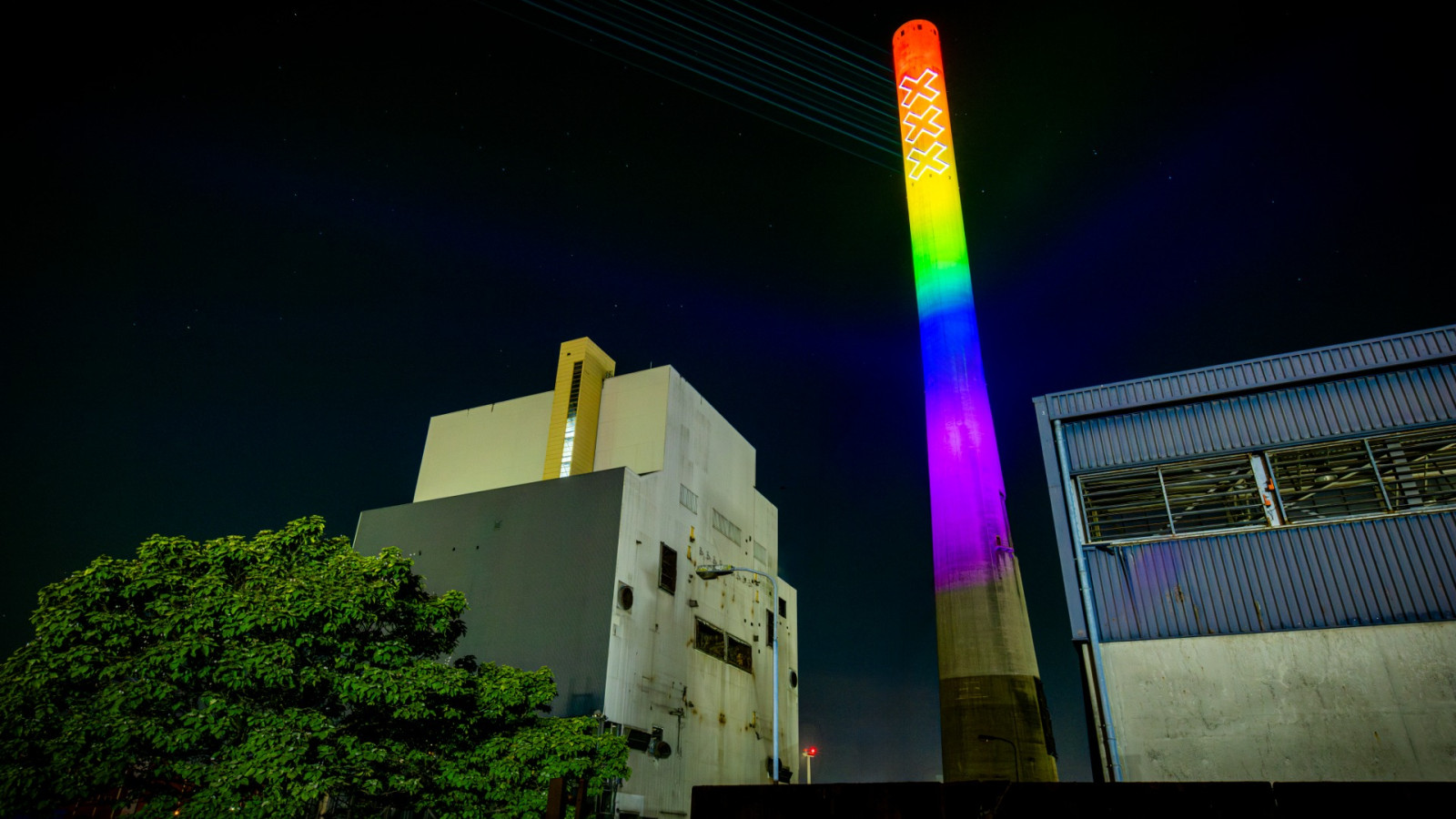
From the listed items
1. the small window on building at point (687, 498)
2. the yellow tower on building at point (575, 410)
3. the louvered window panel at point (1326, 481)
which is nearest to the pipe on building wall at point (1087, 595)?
the louvered window panel at point (1326, 481)

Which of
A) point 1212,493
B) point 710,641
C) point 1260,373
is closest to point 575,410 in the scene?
point 710,641

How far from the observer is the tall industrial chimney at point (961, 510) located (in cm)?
2320

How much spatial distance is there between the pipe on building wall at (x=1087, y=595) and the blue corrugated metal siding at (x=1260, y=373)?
1.13 m

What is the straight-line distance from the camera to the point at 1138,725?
18.6 meters

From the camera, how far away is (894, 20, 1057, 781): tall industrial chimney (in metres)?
23.2

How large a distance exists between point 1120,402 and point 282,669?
22.9 meters

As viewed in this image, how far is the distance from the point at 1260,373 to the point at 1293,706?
9.20 m

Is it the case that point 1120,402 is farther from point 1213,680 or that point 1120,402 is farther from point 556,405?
point 556,405

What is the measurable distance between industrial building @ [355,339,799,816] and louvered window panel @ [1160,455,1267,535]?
13.3 metres

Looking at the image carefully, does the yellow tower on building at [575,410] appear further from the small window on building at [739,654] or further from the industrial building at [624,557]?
the small window on building at [739,654]

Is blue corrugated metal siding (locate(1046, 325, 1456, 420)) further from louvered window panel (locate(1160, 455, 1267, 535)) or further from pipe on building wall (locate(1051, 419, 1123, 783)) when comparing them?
louvered window panel (locate(1160, 455, 1267, 535))

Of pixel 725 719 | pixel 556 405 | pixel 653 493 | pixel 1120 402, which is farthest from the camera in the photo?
pixel 556 405

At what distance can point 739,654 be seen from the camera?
39.4 m

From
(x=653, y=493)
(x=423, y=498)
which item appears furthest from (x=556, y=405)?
(x=423, y=498)
